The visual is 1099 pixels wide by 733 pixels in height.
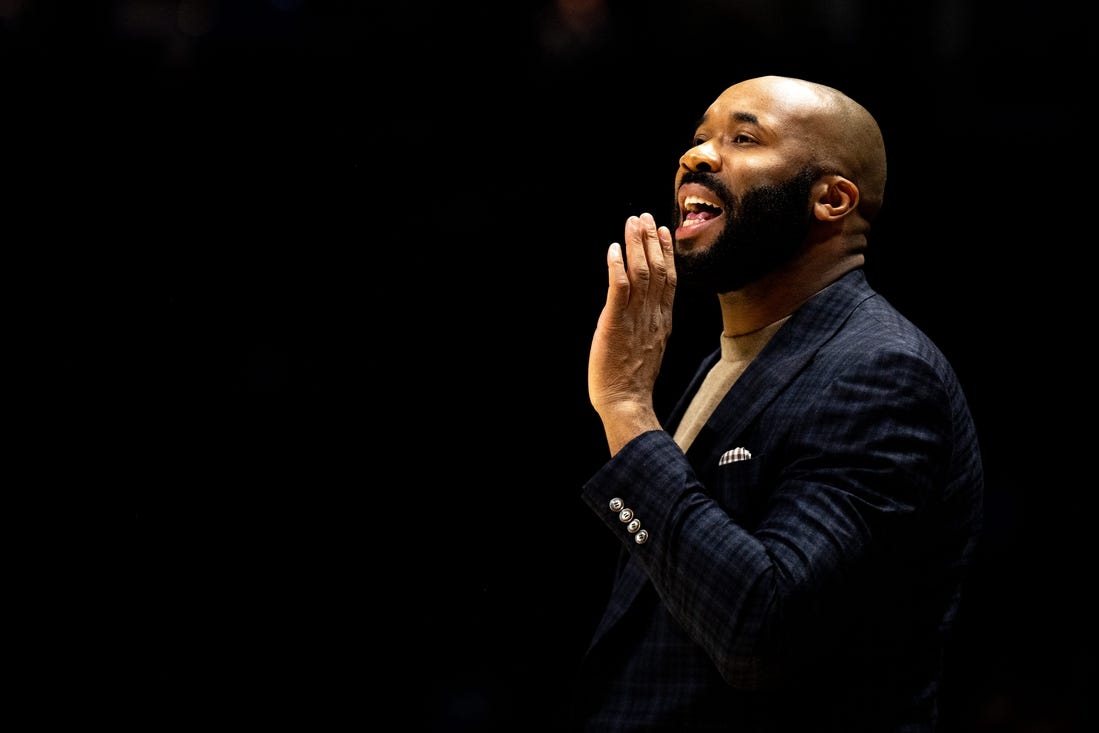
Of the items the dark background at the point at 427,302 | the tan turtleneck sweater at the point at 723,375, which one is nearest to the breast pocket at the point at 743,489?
the tan turtleneck sweater at the point at 723,375

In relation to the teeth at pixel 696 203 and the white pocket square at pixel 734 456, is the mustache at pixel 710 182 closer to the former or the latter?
the teeth at pixel 696 203

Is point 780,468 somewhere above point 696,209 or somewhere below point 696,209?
below

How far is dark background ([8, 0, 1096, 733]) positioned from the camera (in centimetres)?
200

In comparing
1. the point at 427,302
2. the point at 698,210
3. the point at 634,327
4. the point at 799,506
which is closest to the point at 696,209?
Result: the point at 698,210

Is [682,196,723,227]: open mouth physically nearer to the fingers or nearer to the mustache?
the mustache

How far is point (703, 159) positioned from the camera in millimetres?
1291

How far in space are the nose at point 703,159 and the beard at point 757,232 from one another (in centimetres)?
2

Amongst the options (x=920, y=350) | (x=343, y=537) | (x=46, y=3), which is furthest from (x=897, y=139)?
(x=46, y=3)

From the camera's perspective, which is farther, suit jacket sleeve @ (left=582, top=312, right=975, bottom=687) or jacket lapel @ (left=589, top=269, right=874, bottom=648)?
jacket lapel @ (left=589, top=269, right=874, bottom=648)

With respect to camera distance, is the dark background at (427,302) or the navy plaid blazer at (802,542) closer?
the navy plaid blazer at (802,542)

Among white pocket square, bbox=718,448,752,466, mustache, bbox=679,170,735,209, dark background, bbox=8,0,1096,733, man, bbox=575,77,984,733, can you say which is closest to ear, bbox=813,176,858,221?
man, bbox=575,77,984,733

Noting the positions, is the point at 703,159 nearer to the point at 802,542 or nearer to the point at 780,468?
the point at 780,468

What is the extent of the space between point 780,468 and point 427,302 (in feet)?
3.77

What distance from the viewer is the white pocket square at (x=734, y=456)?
3.66ft
